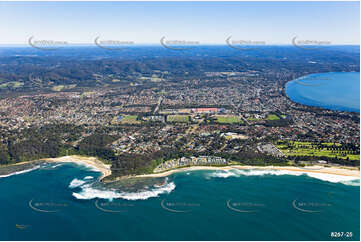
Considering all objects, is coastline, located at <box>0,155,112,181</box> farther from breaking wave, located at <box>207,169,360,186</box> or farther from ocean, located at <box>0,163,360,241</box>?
breaking wave, located at <box>207,169,360,186</box>

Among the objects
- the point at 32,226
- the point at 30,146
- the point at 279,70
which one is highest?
the point at 279,70

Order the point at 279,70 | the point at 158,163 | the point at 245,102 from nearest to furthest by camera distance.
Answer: the point at 158,163, the point at 245,102, the point at 279,70

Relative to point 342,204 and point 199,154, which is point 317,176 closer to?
point 342,204

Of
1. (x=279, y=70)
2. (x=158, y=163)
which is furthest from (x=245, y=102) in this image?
(x=279, y=70)

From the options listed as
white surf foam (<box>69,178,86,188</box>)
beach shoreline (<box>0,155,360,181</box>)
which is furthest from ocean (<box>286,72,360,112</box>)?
white surf foam (<box>69,178,86,188</box>)

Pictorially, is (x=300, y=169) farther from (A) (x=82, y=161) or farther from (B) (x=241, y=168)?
(A) (x=82, y=161)

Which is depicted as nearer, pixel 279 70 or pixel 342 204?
pixel 342 204

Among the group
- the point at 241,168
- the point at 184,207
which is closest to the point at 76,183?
the point at 184,207
